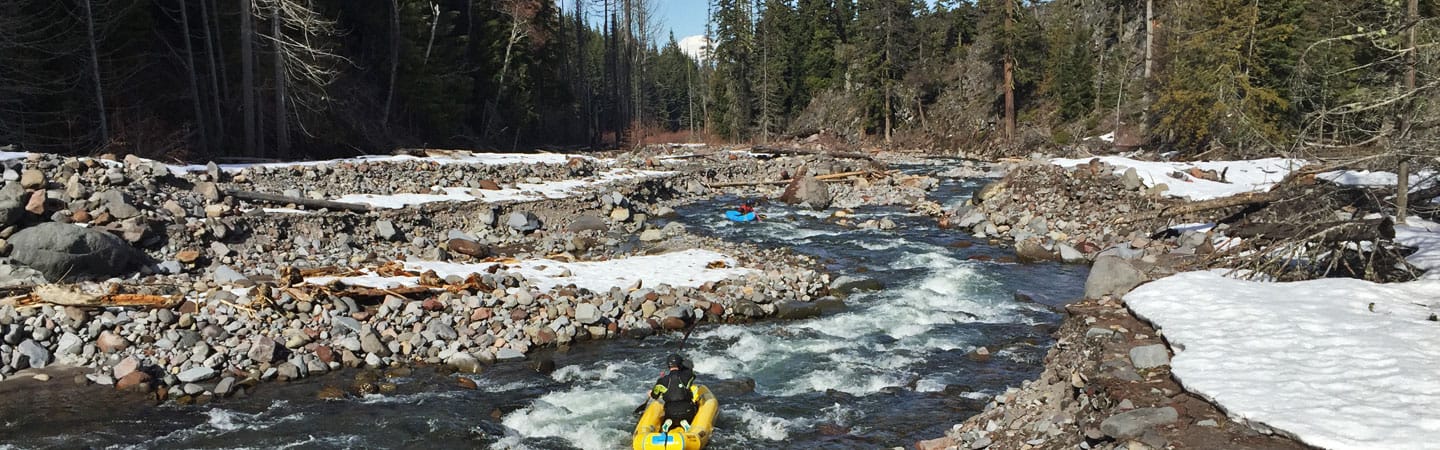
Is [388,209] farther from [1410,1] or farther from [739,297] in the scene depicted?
[1410,1]

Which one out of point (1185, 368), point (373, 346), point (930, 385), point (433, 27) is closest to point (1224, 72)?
point (930, 385)

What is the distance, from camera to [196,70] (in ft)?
77.1

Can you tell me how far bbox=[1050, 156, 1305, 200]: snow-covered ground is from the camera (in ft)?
58.6

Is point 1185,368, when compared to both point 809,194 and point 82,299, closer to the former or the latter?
point 82,299

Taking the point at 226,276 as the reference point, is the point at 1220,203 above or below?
above

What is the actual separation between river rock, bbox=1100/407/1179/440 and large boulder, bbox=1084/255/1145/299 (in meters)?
5.19

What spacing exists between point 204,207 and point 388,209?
3627 mm

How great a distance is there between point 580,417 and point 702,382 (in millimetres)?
1768

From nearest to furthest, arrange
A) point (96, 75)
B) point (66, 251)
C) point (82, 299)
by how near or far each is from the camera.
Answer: point (82, 299)
point (66, 251)
point (96, 75)

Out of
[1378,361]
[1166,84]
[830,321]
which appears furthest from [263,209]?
[1166,84]

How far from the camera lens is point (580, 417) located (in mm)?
8711

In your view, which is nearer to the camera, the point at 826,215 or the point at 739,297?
the point at 739,297

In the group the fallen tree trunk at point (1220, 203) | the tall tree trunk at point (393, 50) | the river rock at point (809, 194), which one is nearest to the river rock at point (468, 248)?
the river rock at point (809, 194)

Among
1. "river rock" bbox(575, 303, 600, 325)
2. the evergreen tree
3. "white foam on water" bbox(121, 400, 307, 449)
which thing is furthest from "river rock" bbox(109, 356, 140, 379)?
the evergreen tree
